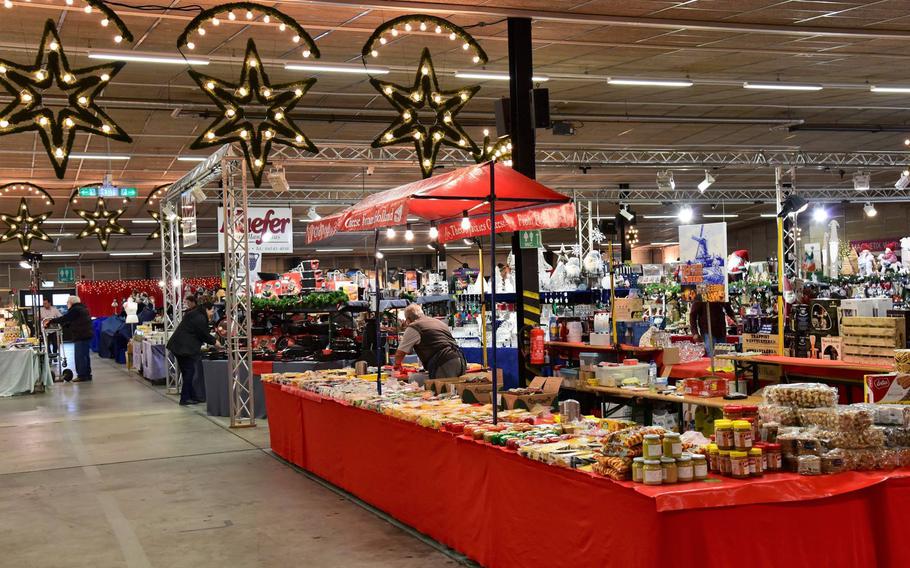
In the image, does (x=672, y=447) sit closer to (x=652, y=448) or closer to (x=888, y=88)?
(x=652, y=448)

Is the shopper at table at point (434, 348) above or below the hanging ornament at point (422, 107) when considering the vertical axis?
below

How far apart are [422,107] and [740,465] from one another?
19.4 feet

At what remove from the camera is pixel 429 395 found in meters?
6.84

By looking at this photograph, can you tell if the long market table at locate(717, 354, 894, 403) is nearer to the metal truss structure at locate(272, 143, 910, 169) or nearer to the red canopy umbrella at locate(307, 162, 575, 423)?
the red canopy umbrella at locate(307, 162, 575, 423)

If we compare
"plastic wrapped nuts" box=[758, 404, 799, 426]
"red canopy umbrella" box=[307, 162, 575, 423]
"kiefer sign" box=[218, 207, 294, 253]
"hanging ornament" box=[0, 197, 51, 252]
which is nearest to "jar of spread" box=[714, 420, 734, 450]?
"plastic wrapped nuts" box=[758, 404, 799, 426]

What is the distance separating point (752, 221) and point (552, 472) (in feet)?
111

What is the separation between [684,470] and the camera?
3.65 metres

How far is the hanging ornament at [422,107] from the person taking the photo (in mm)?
8516

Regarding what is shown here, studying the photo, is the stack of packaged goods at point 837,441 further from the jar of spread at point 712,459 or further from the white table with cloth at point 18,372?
the white table with cloth at point 18,372

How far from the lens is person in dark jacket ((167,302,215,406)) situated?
1370 centimetres

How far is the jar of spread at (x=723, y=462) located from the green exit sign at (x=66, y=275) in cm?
3952

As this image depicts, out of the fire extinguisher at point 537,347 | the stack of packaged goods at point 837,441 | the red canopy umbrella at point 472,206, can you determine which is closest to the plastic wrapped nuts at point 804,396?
the stack of packaged goods at point 837,441

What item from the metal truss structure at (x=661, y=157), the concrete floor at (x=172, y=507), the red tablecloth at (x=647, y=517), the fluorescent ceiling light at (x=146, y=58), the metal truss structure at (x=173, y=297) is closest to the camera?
the red tablecloth at (x=647, y=517)

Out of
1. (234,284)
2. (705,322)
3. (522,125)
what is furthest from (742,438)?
(234,284)
